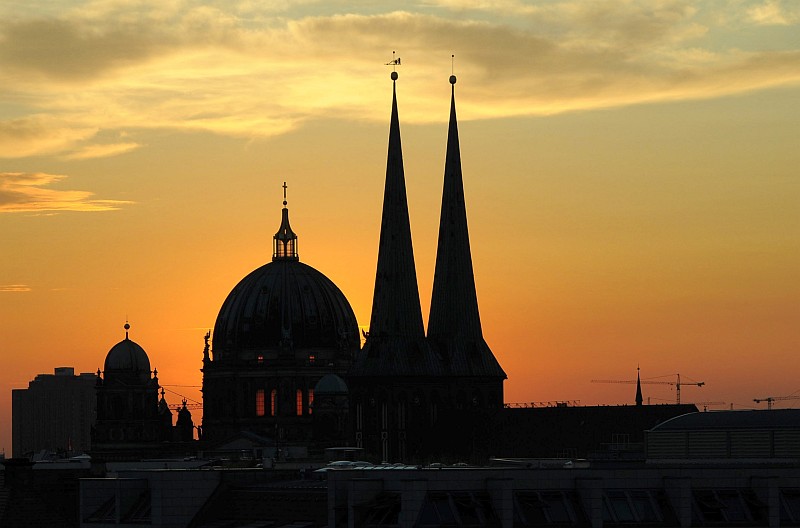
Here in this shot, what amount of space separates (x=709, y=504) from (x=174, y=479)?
27.4m

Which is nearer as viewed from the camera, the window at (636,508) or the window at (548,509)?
the window at (548,509)

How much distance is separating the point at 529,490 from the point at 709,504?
8.95 m

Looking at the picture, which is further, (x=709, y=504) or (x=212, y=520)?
(x=212, y=520)

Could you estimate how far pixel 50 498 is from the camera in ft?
493

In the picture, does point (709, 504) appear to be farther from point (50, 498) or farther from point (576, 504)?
point (50, 498)

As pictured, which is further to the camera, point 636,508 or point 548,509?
point 636,508

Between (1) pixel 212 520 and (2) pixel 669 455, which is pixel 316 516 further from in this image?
(2) pixel 669 455

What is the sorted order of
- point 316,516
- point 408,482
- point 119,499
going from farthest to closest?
point 119,499
point 316,516
point 408,482

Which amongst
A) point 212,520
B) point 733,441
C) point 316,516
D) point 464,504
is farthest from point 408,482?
point 733,441

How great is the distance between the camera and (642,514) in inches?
4429

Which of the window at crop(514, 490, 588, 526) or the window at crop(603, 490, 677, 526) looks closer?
the window at crop(514, 490, 588, 526)

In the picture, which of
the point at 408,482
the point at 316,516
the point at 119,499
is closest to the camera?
the point at 408,482

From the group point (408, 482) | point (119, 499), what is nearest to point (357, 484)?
point (408, 482)

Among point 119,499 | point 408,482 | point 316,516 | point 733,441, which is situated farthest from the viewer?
point 733,441
